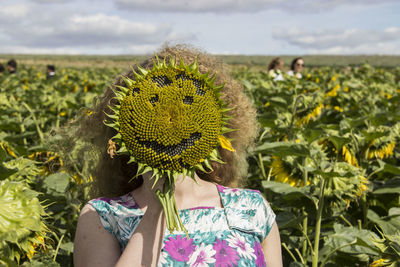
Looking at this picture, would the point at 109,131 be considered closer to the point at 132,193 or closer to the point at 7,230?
the point at 132,193

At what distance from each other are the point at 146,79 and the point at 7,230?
1.46 ft

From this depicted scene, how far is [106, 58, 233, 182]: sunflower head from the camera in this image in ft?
3.03

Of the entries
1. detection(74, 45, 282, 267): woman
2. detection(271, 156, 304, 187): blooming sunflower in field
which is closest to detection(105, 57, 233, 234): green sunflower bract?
detection(74, 45, 282, 267): woman

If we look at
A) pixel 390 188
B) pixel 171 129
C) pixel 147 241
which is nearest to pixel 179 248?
pixel 147 241

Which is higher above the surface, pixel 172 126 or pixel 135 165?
pixel 172 126

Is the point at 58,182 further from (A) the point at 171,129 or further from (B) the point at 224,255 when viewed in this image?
(A) the point at 171,129

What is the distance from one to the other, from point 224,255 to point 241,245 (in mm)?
79

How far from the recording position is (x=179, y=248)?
4.40 ft

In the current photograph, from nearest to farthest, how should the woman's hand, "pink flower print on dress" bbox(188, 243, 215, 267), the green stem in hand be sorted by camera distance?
the green stem in hand < the woman's hand < "pink flower print on dress" bbox(188, 243, 215, 267)

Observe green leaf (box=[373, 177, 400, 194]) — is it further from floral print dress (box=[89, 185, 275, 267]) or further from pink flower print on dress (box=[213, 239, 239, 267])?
pink flower print on dress (box=[213, 239, 239, 267])

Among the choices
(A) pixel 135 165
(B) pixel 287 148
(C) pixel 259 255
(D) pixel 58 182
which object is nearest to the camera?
(C) pixel 259 255

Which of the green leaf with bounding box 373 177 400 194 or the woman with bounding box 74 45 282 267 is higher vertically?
the woman with bounding box 74 45 282 267

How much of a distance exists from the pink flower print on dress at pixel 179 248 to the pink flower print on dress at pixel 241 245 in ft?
0.40

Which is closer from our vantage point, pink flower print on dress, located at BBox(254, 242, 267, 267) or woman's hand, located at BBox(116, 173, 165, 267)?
woman's hand, located at BBox(116, 173, 165, 267)
